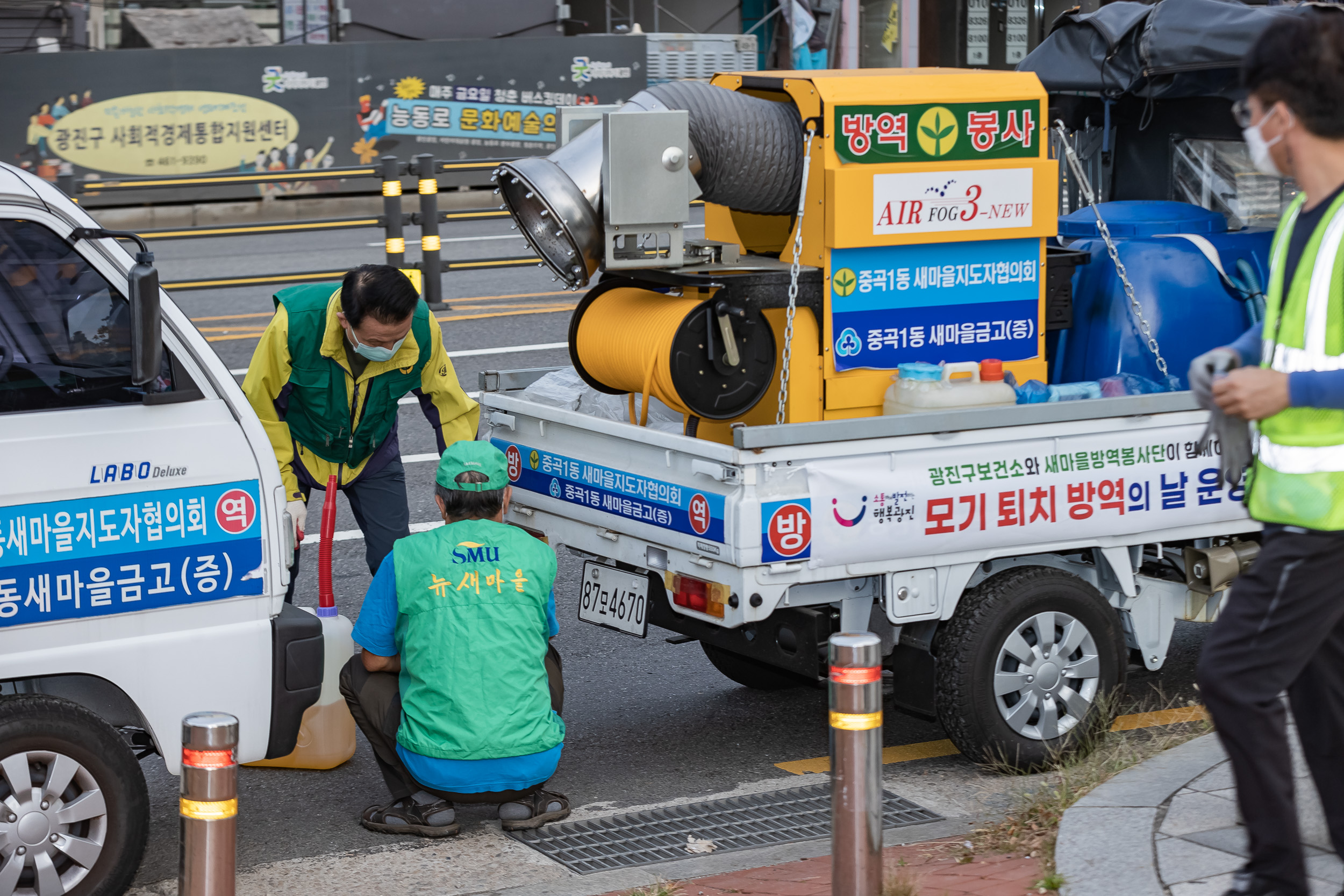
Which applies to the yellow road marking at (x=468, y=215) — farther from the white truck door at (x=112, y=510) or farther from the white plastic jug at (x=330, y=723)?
the white truck door at (x=112, y=510)

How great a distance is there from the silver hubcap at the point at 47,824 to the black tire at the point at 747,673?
8.45 ft

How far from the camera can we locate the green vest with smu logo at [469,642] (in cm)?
506

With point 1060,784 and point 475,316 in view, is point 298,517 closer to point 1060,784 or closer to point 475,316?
point 1060,784

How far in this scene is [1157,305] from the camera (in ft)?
20.9

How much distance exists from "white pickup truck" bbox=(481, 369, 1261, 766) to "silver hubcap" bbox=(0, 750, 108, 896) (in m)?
1.86

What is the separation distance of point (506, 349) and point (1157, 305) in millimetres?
7749

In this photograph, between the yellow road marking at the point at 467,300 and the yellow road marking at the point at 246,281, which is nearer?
the yellow road marking at the point at 246,281

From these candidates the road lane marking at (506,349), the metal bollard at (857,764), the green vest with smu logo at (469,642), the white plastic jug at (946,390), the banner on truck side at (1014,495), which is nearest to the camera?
the metal bollard at (857,764)

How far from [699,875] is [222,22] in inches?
779

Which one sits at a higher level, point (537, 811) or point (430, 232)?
point (430, 232)

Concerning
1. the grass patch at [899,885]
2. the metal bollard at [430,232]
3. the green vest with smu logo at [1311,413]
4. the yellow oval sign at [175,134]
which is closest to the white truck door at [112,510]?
the grass patch at [899,885]

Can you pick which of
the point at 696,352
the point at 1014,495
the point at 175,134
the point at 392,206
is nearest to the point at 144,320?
the point at 696,352

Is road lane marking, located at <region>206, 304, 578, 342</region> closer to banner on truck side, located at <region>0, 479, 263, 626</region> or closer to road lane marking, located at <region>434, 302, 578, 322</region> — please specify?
road lane marking, located at <region>434, 302, 578, 322</region>

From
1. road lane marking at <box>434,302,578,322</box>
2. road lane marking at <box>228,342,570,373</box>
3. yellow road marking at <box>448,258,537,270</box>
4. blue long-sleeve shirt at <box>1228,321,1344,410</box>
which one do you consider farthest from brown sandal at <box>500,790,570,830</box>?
yellow road marking at <box>448,258,537,270</box>
